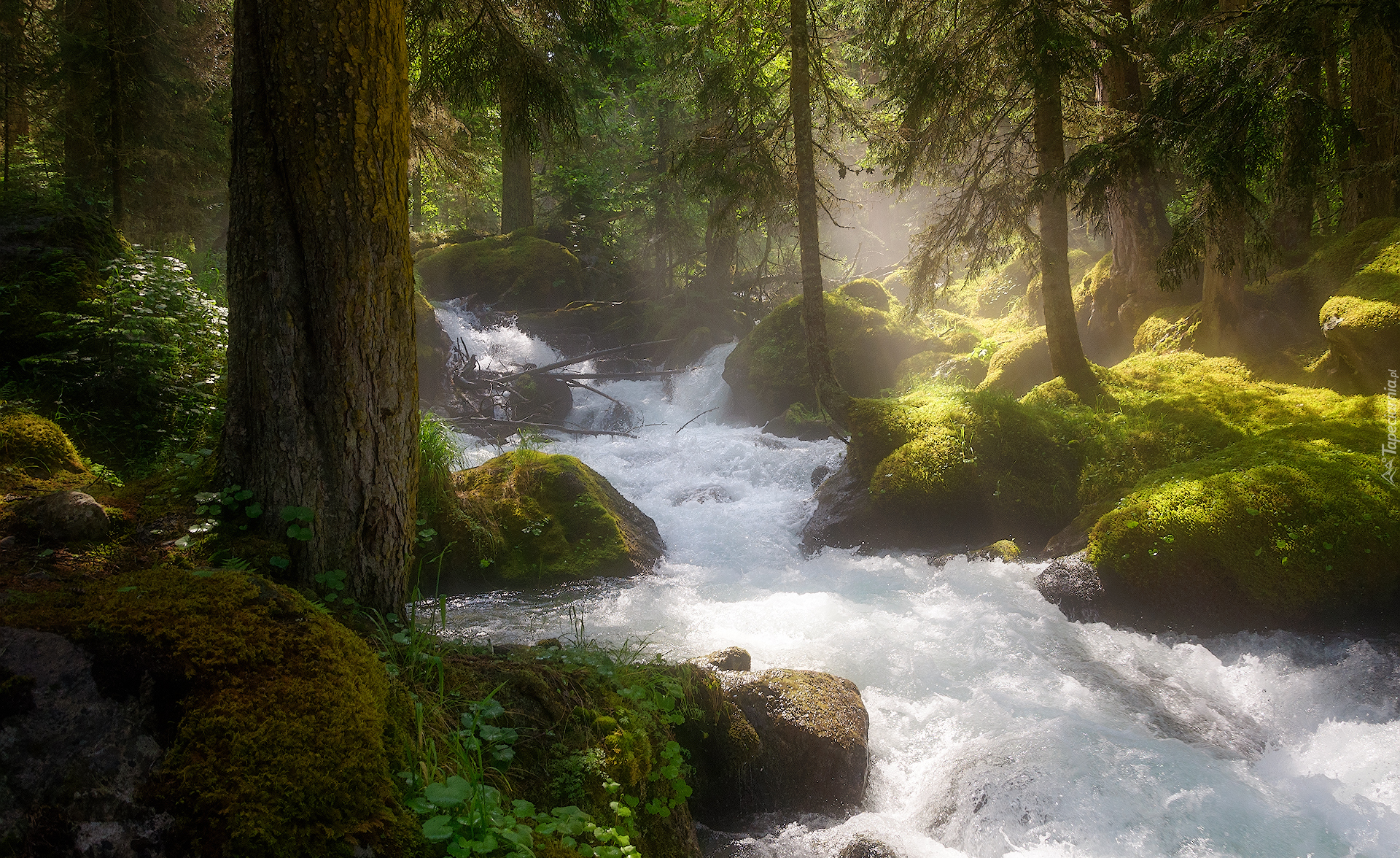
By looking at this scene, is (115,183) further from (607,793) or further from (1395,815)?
(1395,815)

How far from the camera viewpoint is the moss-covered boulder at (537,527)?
6715 mm

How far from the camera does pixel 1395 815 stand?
3.78 meters

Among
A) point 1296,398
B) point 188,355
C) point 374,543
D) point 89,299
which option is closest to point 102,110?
point 89,299

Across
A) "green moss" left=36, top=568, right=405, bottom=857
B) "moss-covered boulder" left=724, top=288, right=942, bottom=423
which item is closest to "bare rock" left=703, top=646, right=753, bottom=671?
"green moss" left=36, top=568, right=405, bottom=857

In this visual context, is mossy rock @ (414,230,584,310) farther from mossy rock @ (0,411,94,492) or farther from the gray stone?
the gray stone

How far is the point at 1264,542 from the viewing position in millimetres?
5684

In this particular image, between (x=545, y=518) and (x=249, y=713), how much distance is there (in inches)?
210

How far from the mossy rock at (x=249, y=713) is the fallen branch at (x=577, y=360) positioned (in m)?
11.3

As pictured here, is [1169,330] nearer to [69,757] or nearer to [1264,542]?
[1264,542]

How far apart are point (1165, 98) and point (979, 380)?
21.1ft

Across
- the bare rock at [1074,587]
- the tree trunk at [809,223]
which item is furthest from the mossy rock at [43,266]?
the bare rock at [1074,587]

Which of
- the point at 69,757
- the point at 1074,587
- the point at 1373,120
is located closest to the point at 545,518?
the point at 1074,587

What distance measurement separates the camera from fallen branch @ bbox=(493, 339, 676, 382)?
13.5 m

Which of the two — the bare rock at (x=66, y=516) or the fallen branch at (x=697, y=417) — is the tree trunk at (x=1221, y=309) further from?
the bare rock at (x=66, y=516)
